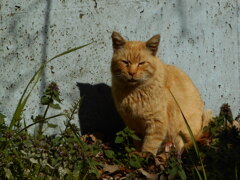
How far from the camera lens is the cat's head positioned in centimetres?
410

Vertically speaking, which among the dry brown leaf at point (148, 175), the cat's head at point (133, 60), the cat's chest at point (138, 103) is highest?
the cat's head at point (133, 60)

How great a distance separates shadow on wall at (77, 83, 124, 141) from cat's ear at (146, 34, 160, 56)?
56 centimetres

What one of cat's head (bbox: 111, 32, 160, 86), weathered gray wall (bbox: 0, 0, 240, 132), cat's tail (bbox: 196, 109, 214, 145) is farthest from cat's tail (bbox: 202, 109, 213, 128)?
cat's head (bbox: 111, 32, 160, 86)

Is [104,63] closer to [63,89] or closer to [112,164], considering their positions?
[63,89]

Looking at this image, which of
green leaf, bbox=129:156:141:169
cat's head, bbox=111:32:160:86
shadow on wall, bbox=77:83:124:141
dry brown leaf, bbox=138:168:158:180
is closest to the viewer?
dry brown leaf, bbox=138:168:158:180

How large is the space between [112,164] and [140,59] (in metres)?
0.88

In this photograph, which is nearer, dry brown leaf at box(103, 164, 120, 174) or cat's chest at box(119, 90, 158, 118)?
dry brown leaf at box(103, 164, 120, 174)

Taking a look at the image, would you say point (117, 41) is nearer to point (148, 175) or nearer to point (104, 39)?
point (104, 39)

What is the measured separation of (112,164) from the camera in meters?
3.97

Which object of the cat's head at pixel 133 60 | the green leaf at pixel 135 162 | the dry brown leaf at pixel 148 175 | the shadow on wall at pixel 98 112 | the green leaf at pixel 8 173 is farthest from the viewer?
the shadow on wall at pixel 98 112

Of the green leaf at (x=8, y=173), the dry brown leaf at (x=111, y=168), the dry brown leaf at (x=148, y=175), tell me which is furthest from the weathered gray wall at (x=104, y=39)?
the green leaf at (x=8, y=173)

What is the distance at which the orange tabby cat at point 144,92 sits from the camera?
13.6 feet

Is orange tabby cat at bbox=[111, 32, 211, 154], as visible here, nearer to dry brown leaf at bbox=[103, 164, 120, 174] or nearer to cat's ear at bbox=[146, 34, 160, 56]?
cat's ear at bbox=[146, 34, 160, 56]

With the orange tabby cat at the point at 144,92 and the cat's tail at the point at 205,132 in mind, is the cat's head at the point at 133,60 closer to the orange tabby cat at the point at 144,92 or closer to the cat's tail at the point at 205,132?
the orange tabby cat at the point at 144,92
